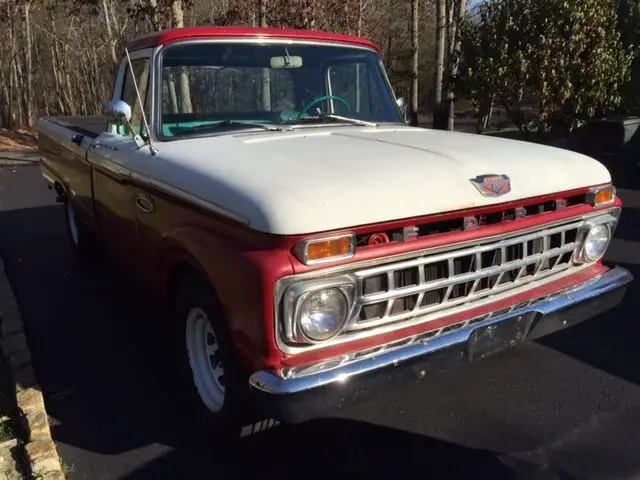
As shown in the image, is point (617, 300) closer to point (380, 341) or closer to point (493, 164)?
point (493, 164)

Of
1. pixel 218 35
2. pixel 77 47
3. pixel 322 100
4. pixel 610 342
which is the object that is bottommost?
pixel 610 342

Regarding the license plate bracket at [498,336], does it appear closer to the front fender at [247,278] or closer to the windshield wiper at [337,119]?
the front fender at [247,278]

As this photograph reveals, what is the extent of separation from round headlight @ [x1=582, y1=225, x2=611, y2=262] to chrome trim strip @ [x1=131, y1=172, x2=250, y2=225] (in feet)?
6.29

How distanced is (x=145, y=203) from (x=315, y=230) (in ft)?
4.82

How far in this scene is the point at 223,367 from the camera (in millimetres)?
2803

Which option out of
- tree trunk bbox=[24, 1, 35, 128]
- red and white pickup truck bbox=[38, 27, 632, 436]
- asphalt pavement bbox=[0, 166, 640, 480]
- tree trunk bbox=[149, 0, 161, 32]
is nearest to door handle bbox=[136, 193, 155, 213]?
red and white pickup truck bbox=[38, 27, 632, 436]

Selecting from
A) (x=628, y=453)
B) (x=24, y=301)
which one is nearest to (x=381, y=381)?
(x=628, y=453)

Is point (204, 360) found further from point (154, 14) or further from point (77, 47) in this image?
point (77, 47)

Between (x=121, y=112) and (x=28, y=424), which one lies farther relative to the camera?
(x=121, y=112)

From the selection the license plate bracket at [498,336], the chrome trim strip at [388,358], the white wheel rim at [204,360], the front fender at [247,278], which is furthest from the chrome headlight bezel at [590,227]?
the white wheel rim at [204,360]

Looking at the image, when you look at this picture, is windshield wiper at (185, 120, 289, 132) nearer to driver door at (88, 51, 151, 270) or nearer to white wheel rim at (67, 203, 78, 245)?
driver door at (88, 51, 151, 270)

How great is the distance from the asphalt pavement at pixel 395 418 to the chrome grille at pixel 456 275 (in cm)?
34

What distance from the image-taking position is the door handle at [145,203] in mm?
3328

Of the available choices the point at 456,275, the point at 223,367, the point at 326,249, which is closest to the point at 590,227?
the point at 456,275
